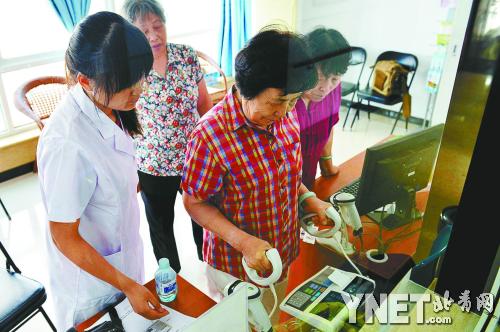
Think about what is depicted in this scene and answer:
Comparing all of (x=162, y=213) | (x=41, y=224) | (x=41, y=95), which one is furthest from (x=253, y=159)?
(x=41, y=224)

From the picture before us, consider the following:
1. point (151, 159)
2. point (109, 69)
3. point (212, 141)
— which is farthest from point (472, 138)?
point (151, 159)

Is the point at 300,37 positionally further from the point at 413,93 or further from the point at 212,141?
the point at 413,93

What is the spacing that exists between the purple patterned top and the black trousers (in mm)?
521

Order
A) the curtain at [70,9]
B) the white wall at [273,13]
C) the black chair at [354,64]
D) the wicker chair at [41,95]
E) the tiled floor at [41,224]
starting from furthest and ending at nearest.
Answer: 1. the wicker chair at [41,95]
2. the curtain at [70,9]
3. the tiled floor at [41,224]
4. the black chair at [354,64]
5. the white wall at [273,13]

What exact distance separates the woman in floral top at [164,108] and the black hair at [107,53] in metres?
0.53

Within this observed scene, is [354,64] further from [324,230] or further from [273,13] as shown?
[324,230]

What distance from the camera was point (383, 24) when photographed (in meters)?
1.17

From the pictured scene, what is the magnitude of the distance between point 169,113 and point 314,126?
2.00ft

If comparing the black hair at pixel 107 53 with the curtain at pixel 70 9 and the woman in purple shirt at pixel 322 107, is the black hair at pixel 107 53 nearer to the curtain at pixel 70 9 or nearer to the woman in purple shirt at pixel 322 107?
the woman in purple shirt at pixel 322 107

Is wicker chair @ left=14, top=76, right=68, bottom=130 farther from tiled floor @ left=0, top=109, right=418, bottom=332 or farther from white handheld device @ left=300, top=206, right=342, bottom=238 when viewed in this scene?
white handheld device @ left=300, top=206, right=342, bottom=238

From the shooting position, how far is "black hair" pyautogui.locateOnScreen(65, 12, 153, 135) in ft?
2.78

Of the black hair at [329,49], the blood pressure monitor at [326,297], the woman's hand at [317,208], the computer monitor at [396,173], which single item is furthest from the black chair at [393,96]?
the blood pressure monitor at [326,297]

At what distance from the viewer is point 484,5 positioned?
574mm

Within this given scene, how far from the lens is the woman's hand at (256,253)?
0.91 meters
